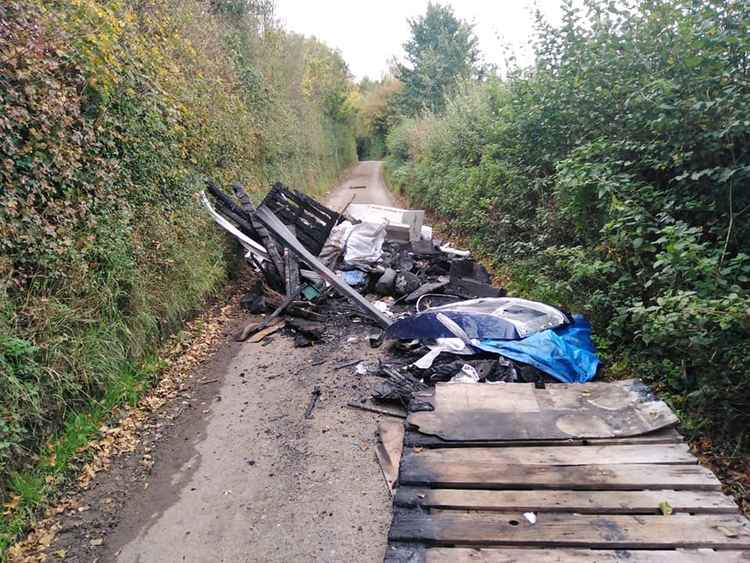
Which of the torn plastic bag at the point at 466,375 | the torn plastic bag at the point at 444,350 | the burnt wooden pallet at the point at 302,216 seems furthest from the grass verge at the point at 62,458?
the burnt wooden pallet at the point at 302,216

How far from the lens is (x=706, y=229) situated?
133 inches

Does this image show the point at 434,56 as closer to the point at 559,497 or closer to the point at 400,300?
the point at 400,300

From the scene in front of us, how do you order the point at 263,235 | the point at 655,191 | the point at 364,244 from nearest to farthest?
the point at 655,191 < the point at 263,235 < the point at 364,244

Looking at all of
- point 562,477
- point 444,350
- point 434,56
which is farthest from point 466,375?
point 434,56

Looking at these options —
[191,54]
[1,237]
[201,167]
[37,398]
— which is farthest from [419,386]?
[191,54]

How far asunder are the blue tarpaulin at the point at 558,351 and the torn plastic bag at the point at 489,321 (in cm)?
9

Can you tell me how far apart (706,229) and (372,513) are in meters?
3.29

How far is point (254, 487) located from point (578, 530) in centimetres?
208

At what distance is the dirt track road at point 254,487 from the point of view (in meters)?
2.57

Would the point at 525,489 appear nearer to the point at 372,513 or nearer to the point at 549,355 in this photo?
the point at 372,513

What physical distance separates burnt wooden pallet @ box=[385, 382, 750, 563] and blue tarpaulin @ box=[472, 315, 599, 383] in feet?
2.45

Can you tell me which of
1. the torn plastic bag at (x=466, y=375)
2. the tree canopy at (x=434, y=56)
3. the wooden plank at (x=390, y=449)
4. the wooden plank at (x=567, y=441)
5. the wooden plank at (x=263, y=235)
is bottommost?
the wooden plank at (x=390, y=449)

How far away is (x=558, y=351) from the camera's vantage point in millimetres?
3832

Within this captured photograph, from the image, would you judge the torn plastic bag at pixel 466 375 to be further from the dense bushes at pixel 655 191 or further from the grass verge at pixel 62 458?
the grass verge at pixel 62 458
